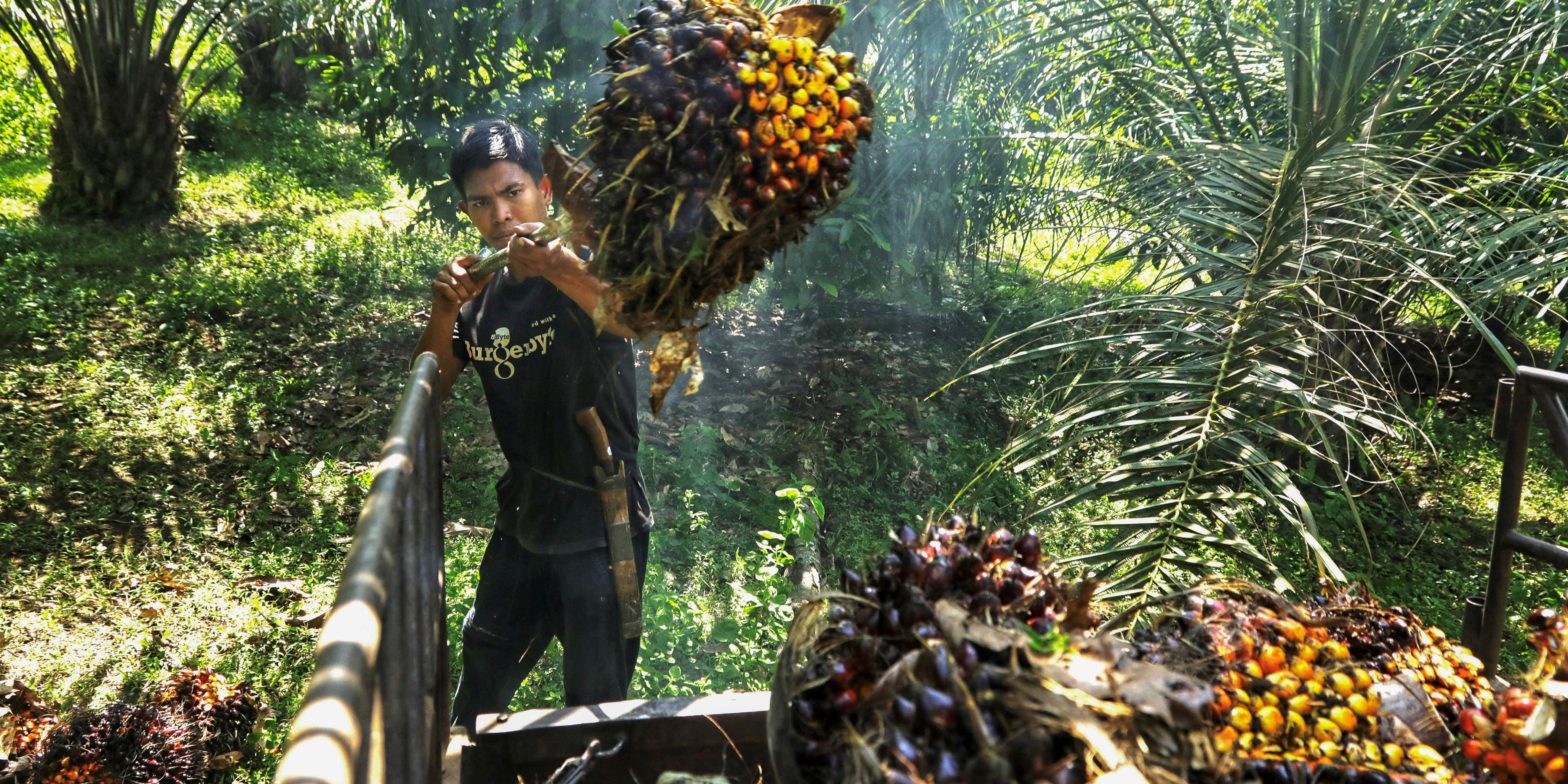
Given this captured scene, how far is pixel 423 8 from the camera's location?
503 centimetres

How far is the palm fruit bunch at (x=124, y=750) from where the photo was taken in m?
2.82

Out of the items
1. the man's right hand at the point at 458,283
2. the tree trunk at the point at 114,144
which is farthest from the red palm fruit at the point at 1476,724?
the tree trunk at the point at 114,144

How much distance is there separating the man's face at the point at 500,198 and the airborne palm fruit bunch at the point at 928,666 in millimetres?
1483

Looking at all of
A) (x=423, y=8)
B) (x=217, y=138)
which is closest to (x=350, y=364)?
(x=423, y=8)

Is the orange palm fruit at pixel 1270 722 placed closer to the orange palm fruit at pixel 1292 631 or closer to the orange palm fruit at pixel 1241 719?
the orange palm fruit at pixel 1241 719

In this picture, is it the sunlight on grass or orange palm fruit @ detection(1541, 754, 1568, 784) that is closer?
orange palm fruit @ detection(1541, 754, 1568, 784)

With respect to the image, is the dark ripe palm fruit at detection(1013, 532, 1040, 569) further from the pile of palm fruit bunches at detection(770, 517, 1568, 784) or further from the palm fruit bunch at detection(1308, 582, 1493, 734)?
the palm fruit bunch at detection(1308, 582, 1493, 734)

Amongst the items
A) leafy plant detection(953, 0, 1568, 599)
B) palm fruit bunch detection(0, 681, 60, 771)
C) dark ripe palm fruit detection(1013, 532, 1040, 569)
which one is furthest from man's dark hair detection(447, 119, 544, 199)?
palm fruit bunch detection(0, 681, 60, 771)

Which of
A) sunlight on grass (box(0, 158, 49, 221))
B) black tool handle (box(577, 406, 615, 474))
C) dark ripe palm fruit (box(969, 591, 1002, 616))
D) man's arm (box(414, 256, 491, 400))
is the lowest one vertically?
dark ripe palm fruit (box(969, 591, 1002, 616))

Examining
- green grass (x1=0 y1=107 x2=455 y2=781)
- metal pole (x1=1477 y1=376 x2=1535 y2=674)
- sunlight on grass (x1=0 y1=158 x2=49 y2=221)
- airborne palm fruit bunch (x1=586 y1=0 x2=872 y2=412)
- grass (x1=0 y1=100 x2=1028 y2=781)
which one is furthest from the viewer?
sunlight on grass (x1=0 y1=158 x2=49 y2=221)

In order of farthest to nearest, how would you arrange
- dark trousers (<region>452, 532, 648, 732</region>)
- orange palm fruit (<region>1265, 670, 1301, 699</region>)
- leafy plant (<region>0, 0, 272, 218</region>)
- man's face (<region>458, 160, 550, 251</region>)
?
1. leafy plant (<region>0, 0, 272, 218</region>)
2. dark trousers (<region>452, 532, 648, 732</region>)
3. man's face (<region>458, 160, 550, 251</region>)
4. orange palm fruit (<region>1265, 670, 1301, 699</region>)

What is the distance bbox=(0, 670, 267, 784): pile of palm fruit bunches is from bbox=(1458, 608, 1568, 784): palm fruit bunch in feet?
10.00

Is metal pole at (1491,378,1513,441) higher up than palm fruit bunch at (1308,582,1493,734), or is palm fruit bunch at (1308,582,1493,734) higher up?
metal pole at (1491,378,1513,441)

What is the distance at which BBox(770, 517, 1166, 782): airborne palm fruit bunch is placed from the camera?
0.93 metres
